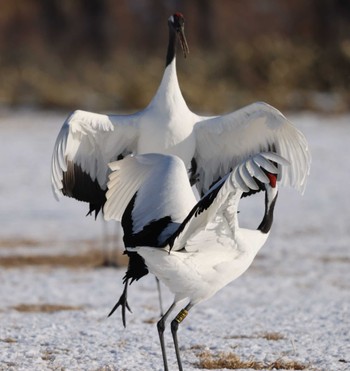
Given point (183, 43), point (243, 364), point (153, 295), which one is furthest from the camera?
point (153, 295)

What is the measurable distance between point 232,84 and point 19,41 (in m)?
14.1

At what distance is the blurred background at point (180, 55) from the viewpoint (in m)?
22.2

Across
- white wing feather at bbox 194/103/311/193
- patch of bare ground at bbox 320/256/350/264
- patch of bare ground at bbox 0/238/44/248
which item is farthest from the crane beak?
patch of bare ground at bbox 0/238/44/248

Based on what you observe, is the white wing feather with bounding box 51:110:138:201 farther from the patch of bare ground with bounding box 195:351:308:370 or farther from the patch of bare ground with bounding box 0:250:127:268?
the patch of bare ground with bounding box 0:250:127:268

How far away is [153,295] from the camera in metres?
8.63

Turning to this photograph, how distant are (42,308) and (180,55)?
1702 cm

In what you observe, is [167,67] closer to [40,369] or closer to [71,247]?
[40,369]

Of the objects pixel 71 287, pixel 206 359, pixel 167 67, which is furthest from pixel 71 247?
pixel 206 359

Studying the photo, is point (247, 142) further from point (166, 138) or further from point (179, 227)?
point (179, 227)

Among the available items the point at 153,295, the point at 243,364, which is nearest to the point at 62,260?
the point at 153,295

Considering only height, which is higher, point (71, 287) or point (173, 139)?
point (173, 139)

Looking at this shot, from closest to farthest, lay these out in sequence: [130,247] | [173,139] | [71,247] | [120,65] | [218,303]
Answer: [130,247] < [173,139] < [218,303] < [71,247] < [120,65]

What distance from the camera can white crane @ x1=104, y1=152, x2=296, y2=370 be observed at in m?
5.14

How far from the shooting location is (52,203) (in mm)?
13625
